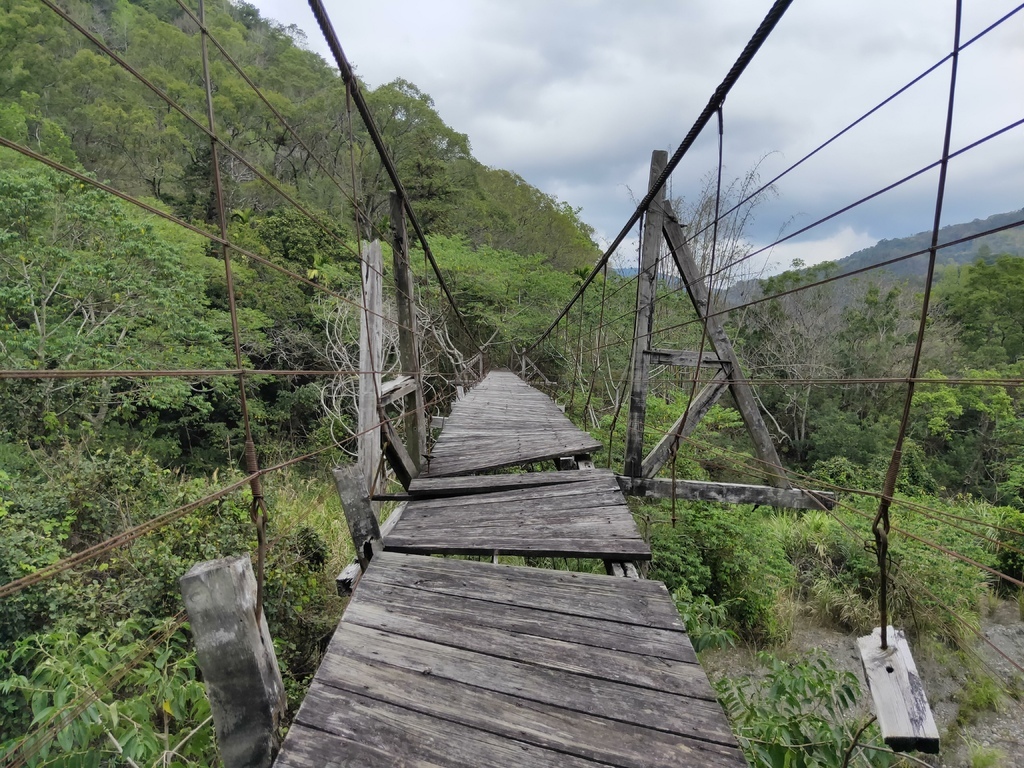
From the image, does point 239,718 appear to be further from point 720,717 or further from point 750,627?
point 750,627

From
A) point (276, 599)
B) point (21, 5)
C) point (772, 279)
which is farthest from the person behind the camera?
point (772, 279)

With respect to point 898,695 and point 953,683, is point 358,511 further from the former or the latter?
point 953,683

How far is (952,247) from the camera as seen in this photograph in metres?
0.82

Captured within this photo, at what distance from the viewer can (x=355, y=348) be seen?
30.5 ft

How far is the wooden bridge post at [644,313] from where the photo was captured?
94.1 inches

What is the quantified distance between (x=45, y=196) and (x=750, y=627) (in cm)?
900

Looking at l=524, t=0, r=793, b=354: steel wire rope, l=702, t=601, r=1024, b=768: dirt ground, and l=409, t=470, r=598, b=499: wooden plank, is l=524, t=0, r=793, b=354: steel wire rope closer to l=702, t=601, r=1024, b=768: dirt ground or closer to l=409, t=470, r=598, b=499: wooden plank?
l=409, t=470, r=598, b=499: wooden plank

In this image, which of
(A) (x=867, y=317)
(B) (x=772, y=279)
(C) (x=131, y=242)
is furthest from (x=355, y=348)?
(A) (x=867, y=317)

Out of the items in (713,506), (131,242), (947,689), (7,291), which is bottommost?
(947,689)

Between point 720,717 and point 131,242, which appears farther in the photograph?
point 131,242

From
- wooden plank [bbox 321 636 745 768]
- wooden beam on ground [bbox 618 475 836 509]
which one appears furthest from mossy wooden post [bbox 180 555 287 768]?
wooden beam on ground [bbox 618 475 836 509]

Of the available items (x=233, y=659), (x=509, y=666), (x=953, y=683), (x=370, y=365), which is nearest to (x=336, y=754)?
(x=233, y=659)

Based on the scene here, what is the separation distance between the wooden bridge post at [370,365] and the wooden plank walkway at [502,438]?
471 millimetres

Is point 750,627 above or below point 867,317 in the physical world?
below
